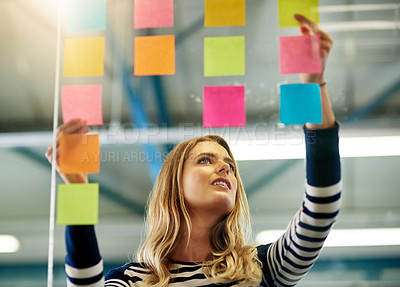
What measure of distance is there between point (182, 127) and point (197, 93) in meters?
0.09

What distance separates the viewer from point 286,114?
33.0 inches

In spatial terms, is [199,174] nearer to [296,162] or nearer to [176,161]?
[176,161]

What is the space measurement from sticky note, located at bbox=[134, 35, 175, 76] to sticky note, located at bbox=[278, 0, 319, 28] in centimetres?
24

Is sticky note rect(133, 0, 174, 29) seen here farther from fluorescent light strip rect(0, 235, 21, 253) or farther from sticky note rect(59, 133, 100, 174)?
fluorescent light strip rect(0, 235, 21, 253)

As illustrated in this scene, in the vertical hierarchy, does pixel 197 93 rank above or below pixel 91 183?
above

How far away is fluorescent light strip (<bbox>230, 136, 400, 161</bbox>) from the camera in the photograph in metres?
0.93

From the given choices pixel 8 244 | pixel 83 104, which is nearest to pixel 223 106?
pixel 83 104

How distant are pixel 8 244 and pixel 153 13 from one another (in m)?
0.70

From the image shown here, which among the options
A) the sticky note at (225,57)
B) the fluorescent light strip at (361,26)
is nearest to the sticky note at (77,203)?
the sticky note at (225,57)

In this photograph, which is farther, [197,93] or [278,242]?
[197,93]

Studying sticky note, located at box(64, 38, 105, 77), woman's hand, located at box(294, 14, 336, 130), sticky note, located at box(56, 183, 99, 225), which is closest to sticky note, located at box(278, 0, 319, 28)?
woman's hand, located at box(294, 14, 336, 130)

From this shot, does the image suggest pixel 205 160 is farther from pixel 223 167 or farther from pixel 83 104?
pixel 83 104

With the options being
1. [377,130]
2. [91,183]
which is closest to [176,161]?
[91,183]

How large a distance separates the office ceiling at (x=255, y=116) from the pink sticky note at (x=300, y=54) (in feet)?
0.22
